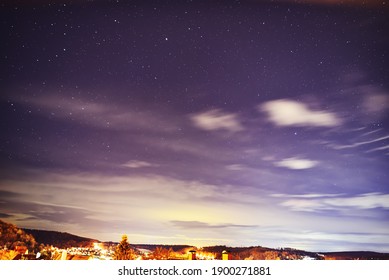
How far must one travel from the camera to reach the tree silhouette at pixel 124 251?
971cm

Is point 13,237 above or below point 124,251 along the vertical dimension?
above

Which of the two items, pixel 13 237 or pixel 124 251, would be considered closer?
pixel 124 251

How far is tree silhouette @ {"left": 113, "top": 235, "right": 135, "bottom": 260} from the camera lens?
9711mm

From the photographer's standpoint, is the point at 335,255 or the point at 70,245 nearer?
the point at 335,255

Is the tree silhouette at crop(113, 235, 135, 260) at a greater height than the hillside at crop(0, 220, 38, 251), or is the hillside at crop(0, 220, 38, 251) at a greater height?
the hillside at crop(0, 220, 38, 251)

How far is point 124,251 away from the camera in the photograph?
384 inches

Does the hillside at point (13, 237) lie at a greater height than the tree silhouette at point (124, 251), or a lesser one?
greater
